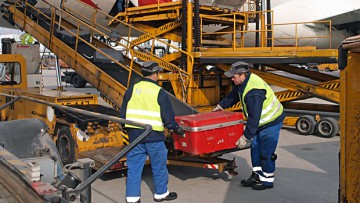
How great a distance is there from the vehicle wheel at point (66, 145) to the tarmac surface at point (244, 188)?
0.65 m

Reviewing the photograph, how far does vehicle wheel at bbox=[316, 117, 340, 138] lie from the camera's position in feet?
29.7

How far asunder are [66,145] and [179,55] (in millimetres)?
5124

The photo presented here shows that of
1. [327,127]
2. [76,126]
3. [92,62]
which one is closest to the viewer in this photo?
[76,126]

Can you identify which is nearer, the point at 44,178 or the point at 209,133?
the point at 44,178

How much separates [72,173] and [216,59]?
7682 millimetres

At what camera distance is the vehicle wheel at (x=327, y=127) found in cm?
905

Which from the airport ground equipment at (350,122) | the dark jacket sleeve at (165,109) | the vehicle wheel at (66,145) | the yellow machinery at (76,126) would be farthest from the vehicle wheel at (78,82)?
the airport ground equipment at (350,122)

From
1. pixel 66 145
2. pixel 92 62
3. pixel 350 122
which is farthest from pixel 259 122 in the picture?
pixel 92 62

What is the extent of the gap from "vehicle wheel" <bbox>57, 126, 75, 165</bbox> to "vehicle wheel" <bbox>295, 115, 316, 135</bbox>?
576 centimetres

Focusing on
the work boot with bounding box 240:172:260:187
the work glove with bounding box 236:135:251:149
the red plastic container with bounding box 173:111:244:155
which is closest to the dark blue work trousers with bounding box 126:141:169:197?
the red plastic container with bounding box 173:111:244:155

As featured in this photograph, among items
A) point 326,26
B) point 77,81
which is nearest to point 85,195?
point 326,26

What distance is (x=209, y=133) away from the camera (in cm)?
550

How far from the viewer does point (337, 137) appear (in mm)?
9273

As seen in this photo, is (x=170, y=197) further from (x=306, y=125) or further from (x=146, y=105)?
(x=306, y=125)
